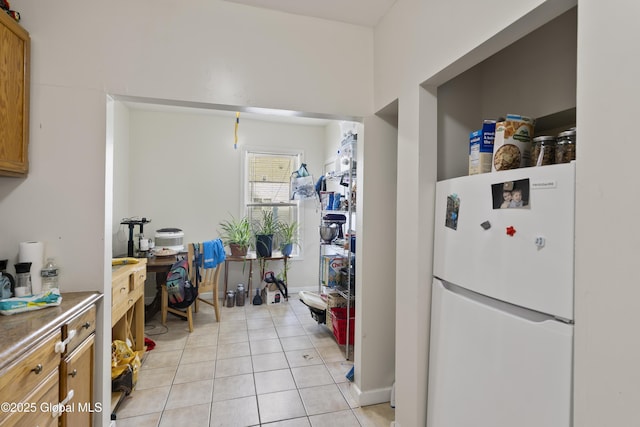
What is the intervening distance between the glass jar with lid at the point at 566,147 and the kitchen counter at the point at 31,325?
79.3 inches

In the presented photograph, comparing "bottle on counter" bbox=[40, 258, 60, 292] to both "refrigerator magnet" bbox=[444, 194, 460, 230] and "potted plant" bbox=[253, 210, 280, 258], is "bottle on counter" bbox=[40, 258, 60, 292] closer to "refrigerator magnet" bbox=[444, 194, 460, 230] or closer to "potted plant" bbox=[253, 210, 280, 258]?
"refrigerator magnet" bbox=[444, 194, 460, 230]

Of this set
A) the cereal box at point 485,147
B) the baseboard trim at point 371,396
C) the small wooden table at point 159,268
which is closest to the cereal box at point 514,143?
the cereal box at point 485,147

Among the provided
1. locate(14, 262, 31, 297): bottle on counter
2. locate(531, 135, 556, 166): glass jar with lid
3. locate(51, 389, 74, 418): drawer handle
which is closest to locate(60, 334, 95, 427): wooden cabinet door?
locate(51, 389, 74, 418): drawer handle

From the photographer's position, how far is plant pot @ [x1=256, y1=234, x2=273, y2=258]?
13.8 ft

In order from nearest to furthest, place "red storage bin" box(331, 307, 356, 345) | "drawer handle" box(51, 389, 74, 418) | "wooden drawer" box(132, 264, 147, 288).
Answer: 1. "drawer handle" box(51, 389, 74, 418)
2. "wooden drawer" box(132, 264, 147, 288)
3. "red storage bin" box(331, 307, 356, 345)

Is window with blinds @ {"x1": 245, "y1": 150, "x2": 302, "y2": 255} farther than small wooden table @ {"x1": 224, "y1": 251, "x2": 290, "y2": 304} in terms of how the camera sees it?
Yes

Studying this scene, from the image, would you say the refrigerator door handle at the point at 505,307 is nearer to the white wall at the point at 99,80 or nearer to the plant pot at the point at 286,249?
the white wall at the point at 99,80

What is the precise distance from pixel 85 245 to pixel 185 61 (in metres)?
1.22

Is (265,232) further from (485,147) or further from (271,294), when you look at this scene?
(485,147)

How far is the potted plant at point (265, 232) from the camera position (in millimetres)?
4215

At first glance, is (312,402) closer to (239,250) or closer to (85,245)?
(85,245)

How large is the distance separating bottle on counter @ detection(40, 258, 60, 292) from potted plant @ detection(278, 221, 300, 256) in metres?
2.97

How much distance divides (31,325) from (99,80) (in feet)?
4.27

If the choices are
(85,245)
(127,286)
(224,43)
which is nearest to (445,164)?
(224,43)
